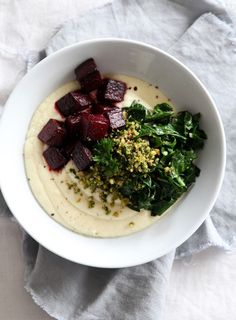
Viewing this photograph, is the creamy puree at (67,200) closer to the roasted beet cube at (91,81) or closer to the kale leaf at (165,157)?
the kale leaf at (165,157)

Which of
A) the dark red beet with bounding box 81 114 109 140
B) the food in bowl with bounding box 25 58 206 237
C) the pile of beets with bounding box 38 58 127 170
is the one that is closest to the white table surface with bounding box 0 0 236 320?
the food in bowl with bounding box 25 58 206 237

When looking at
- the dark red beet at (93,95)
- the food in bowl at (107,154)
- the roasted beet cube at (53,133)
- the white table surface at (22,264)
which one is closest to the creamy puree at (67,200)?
the food in bowl at (107,154)

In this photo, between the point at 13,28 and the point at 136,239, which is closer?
the point at 136,239

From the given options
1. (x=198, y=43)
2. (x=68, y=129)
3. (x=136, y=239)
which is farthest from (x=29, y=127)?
(x=198, y=43)

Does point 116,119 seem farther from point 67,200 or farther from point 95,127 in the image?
point 67,200

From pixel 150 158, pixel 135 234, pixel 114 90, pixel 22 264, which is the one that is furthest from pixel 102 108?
pixel 22 264

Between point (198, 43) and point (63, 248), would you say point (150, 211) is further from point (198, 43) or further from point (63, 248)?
point (198, 43)
